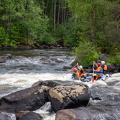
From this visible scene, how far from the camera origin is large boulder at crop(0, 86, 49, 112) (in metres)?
7.74

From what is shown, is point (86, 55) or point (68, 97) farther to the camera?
point (86, 55)

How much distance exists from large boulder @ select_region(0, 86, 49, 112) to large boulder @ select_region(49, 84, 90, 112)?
2.35 feet

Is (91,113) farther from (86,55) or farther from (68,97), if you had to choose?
(86,55)

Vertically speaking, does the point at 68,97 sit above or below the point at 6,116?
above

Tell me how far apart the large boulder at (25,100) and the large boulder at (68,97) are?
2.35 feet

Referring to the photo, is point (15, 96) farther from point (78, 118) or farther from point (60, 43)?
point (60, 43)

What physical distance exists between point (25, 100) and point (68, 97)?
172cm

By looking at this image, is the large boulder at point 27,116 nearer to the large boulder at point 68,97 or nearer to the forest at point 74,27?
the large boulder at point 68,97

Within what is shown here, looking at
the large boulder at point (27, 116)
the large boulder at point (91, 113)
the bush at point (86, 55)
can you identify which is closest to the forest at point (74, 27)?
the bush at point (86, 55)

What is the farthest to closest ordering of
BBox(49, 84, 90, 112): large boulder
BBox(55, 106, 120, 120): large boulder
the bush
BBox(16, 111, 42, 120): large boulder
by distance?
1. the bush
2. BBox(49, 84, 90, 112): large boulder
3. BBox(16, 111, 42, 120): large boulder
4. BBox(55, 106, 120, 120): large boulder

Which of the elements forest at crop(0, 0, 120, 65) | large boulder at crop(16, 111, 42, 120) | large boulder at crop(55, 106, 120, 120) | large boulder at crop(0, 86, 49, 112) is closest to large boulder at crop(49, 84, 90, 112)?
large boulder at crop(55, 106, 120, 120)

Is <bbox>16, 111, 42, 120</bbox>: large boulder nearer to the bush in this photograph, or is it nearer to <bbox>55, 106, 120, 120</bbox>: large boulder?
<bbox>55, 106, 120, 120</bbox>: large boulder

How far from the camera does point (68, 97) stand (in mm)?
7406

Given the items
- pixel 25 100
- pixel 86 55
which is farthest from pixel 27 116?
pixel 86 55
